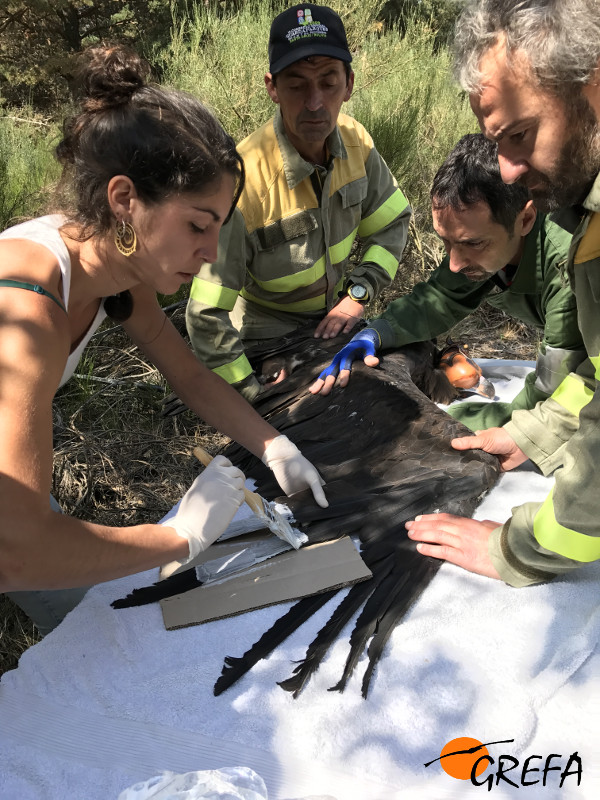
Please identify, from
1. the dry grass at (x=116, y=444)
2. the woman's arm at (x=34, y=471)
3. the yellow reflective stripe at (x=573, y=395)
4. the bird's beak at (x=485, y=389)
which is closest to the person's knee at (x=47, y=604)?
the dry grass at (x=116, y=444)

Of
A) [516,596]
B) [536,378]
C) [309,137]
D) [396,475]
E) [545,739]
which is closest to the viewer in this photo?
[545,739]

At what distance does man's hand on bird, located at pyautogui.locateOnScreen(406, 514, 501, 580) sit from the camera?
1.83m

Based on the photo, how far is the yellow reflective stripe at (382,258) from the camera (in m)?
3.34

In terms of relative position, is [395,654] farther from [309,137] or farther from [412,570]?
[309,137]

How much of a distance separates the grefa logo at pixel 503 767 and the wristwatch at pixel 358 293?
84.4 inches

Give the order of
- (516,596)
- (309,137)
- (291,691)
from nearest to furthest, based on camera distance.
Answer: (291,691)
(516,596)
(309,137)

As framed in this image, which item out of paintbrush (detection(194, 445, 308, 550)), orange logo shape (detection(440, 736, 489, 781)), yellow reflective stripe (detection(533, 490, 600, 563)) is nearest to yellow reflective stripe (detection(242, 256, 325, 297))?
paintbrush (detection(194, 445, 308, 550))

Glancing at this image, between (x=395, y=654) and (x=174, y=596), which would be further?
(x=174, y=596)

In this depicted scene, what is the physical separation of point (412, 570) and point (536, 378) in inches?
43.5

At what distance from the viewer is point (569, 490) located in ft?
5.08

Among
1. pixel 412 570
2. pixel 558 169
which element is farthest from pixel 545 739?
pixel 558 169

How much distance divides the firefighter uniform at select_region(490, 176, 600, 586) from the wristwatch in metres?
1.53

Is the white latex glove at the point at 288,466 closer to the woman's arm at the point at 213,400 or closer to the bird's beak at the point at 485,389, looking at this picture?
the woman's arm at the point at 213,400

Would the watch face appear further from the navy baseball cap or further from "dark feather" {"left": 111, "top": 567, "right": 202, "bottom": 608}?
"dark feather" {"left": 111, "top": 567, "right": 202, "bottom": 608}
